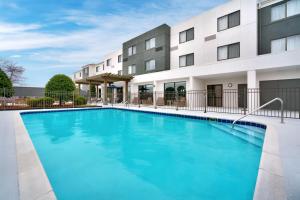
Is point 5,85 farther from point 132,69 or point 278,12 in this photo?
point 278,12

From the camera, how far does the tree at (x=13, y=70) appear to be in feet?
108

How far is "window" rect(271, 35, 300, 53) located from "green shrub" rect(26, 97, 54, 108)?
1834 centimetres

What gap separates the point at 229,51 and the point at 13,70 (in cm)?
3695

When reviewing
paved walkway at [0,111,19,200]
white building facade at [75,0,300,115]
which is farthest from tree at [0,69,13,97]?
paved walkway at [0,111,19,200]

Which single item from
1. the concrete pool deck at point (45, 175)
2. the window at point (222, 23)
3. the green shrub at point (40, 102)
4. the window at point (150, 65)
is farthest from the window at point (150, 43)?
the concrete pool deck at point (45, 175)

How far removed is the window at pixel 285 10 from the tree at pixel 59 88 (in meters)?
18.3

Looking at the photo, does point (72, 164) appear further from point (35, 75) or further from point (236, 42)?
point (35, 75)

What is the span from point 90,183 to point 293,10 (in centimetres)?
1607

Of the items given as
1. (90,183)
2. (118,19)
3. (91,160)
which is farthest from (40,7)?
(90,183)

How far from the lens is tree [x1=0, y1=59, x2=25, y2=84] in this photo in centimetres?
3284

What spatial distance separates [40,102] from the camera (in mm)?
15680

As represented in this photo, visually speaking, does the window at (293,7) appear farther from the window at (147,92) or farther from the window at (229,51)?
the window at (147,92)

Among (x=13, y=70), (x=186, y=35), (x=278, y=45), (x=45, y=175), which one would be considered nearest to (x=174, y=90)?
(x=186, y=35)

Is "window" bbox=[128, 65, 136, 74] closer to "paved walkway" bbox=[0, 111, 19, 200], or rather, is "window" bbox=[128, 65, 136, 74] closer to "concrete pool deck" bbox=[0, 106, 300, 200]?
"paved walkway" bbox=[0, 111, 19, 200]
